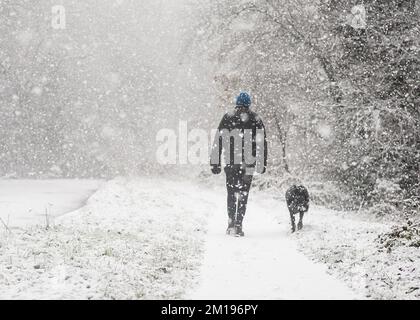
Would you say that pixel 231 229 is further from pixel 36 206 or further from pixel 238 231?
pixel 36 206

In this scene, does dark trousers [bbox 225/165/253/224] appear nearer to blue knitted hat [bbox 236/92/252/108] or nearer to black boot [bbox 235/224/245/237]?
black boot [bbox 235/224/245/237]

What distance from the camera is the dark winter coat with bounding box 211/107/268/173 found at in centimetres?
926

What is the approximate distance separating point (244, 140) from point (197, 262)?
3147 mm

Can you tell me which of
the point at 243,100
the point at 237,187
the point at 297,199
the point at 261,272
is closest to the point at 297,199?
the point at 297,199

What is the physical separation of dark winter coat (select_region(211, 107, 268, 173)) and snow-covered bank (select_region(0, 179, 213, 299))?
5.38 feet

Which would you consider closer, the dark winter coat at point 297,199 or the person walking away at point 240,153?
the person walking away at point 240,153

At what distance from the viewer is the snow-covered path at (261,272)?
5.26m

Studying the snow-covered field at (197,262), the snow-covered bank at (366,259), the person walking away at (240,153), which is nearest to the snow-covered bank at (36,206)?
the snow-covered field at (197,262)

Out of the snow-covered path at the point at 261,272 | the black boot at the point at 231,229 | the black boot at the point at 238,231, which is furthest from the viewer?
the black boot at the point at 231,229

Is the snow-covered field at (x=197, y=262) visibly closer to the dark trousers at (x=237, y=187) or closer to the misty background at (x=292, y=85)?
the dark trousers at (x=237, y=187)

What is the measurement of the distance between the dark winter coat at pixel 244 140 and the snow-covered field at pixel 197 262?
1.42 meters

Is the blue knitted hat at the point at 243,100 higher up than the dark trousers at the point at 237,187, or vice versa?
the blue knitted hat at the point at 243,100

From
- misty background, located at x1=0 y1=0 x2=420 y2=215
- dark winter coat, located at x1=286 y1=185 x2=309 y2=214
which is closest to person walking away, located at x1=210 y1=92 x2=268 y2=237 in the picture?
dark winter coat, located at x1=286 y1=185 x2=309 y2=214
